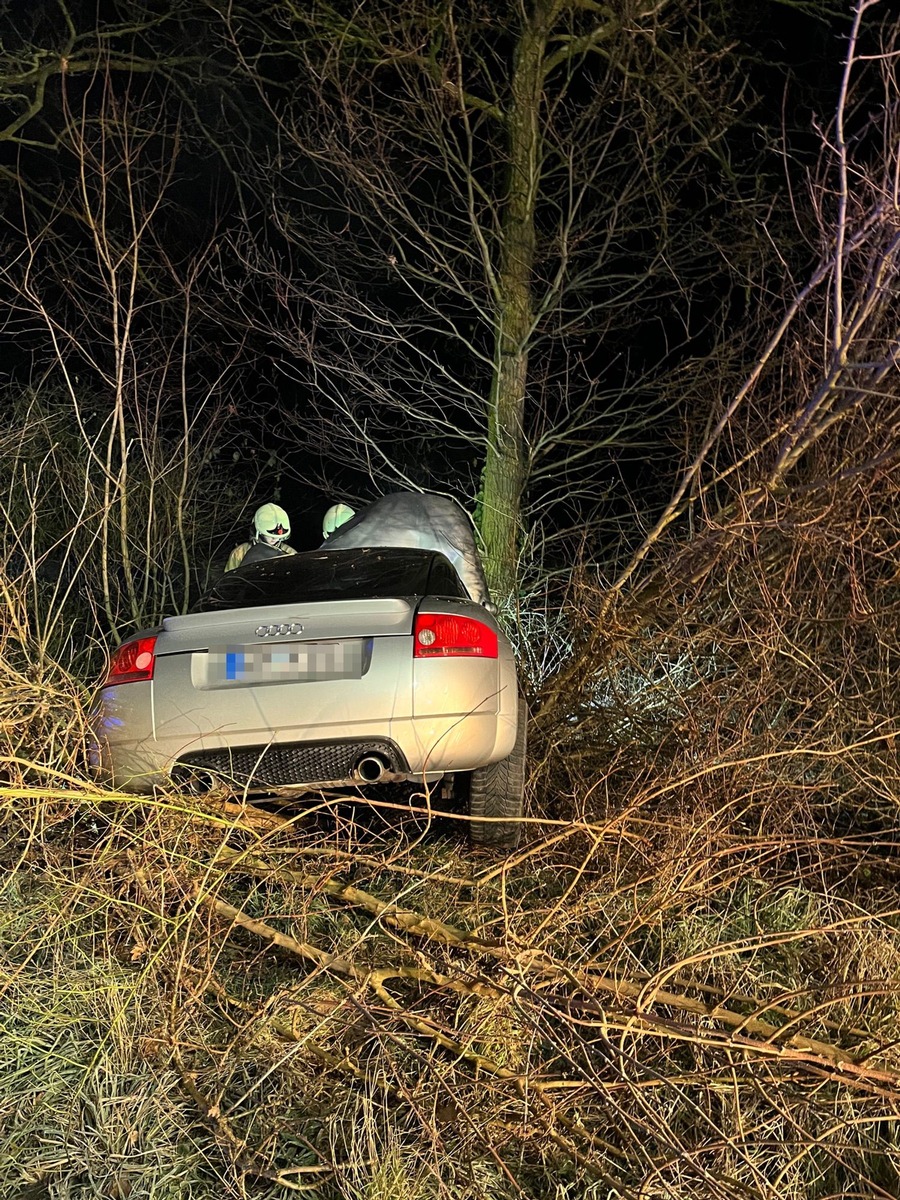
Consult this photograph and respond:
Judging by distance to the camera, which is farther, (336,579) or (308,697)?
Result: (336,579)

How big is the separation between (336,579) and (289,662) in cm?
81

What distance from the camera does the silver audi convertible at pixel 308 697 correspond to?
4352mm

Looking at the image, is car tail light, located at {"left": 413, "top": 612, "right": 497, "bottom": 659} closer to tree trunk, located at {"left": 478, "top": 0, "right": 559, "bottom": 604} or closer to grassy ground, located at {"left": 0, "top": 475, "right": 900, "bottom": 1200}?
grassy ground, located at {"left": 0, "top": 475, "right": 900, "bottom": 1200}

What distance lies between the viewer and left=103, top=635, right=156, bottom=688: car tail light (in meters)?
4.58

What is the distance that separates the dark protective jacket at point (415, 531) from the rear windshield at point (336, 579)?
1260 millimetres

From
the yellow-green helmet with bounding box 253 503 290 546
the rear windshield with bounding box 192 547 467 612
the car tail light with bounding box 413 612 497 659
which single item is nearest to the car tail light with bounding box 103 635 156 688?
the rear windshield with bounding box 192 547 467 612

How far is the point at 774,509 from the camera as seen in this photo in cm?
546

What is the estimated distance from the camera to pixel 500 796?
486 centimetres

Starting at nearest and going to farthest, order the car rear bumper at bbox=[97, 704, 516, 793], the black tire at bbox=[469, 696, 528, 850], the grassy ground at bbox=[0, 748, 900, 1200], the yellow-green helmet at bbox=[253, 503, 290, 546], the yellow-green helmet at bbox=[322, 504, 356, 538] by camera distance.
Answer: the grassy ground at bbox=[0, 748, 900, 1200] → the car rear bumper at bbox=[97, 704, 516, 793] → the black tire at bbox=[469, 696, 528, 850] → the yellow-green helmet at bbox=[253, 503, 290, 546] → the yellow-green helmet at bbox=[322, 504, 356, 538]

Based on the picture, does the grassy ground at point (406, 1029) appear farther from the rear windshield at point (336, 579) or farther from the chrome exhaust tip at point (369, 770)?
the rear windshield at point (336, 579)

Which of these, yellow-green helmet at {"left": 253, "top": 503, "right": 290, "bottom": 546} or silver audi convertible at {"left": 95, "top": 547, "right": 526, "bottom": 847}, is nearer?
silver audi convertible at {"left": 95, "top": 547, "right": 526, "bottom": 847}

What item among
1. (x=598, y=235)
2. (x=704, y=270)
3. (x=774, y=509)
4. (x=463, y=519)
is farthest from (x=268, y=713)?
(x=704, y=270)

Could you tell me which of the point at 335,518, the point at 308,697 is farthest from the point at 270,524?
the point at 308,697

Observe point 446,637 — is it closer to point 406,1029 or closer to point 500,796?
point 500,796
